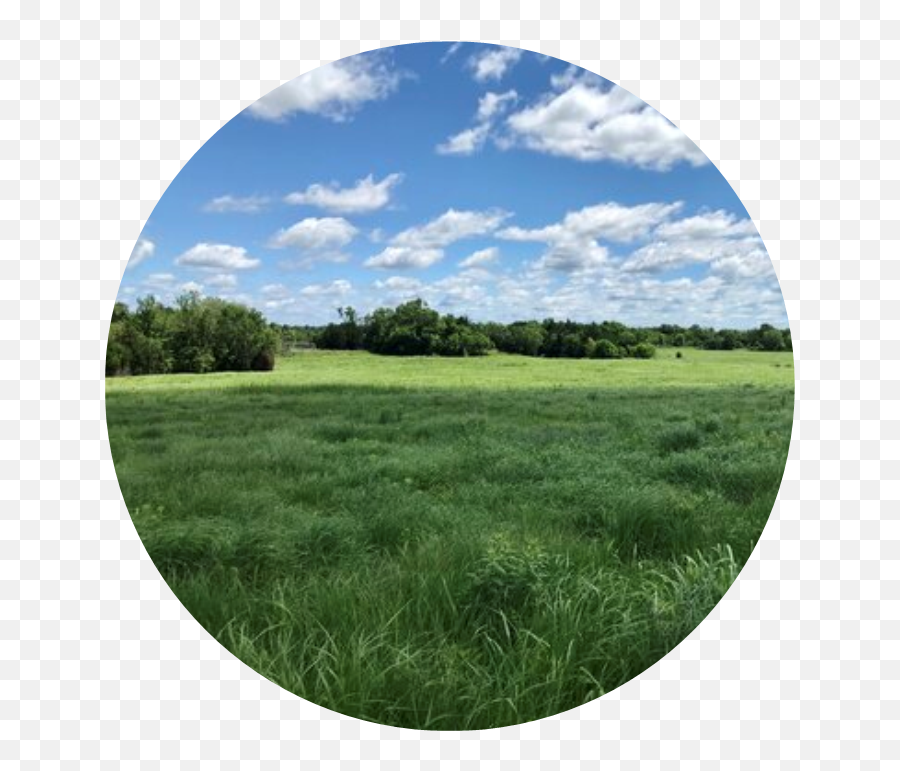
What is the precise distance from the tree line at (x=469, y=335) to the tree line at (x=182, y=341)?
201 mm

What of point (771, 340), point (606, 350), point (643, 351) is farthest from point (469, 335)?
point (771, 340)

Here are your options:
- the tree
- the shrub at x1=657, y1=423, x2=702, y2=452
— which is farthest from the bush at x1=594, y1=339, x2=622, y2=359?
the tree

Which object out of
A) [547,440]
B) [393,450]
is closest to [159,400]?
[393,450]

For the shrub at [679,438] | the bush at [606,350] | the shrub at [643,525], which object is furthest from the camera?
the bush at [606,350]

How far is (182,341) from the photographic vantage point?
12.9 feet

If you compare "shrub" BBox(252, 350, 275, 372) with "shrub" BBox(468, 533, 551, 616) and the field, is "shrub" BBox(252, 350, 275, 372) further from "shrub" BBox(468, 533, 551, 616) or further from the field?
"shrub" BBox(468, 533, 551, 616)

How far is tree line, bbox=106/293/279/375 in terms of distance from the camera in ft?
12.6

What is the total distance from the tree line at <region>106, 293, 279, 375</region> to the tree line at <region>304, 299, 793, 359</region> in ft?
0.66

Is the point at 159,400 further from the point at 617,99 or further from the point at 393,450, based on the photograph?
the point at 617,99

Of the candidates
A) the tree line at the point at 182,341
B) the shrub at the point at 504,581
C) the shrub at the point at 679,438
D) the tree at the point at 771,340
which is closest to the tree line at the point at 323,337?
the tree line at the point at 182,341

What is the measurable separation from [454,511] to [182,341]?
1.82 meters

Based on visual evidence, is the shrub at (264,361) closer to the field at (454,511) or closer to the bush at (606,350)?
the field at (454,511)

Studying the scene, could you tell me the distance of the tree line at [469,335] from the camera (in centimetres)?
388

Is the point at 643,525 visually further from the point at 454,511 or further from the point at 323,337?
the point at 323,337
